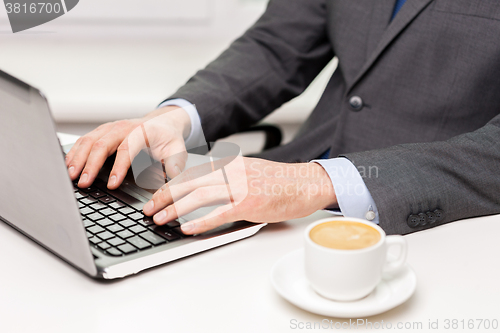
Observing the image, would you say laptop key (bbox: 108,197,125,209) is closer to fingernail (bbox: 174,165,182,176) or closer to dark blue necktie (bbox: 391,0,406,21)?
fingernail (bbox: 174,165,182,176)

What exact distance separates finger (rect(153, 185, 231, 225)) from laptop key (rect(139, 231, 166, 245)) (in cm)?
2

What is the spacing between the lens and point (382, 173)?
2.14ft

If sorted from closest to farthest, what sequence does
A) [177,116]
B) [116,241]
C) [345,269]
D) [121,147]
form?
[345,269]
[116,241]
[121,147]
[177,116]

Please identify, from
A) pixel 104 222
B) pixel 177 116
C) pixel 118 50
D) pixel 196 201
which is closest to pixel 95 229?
pixel 104 222

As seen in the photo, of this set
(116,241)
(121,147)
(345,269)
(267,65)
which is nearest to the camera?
(345,269)

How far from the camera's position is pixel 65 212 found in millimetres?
448

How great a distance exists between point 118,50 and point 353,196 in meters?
1.29

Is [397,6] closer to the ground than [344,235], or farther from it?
farther from it

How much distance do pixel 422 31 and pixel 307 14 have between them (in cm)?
32

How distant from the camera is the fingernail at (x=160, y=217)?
22.3 inches

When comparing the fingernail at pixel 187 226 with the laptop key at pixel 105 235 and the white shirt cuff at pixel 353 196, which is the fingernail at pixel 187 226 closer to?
the laptop key at pixel 105 235

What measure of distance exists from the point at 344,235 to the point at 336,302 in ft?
0.21

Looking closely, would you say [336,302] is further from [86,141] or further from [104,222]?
[86,141]

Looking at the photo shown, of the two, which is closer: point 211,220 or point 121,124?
point 211,220
